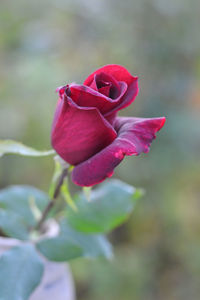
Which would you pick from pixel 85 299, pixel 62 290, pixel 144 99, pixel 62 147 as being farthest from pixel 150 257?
pixel 62 147

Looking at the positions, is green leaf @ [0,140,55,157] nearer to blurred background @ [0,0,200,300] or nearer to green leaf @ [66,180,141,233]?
green leaf @ [66,180,141,233]

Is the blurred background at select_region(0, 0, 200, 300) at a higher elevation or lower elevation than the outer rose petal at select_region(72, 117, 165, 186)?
lower

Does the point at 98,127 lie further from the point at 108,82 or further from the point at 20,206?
the point at 20,206

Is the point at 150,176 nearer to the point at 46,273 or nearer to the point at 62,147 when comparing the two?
the point at 46,273

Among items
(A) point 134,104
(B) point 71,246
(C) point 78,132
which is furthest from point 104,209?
(A) point 134,104

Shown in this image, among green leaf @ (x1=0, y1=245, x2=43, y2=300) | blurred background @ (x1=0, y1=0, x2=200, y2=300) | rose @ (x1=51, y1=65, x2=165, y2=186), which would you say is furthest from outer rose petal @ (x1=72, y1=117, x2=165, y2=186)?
blurred background @ (x1=0, y1=0, x2=200, y2=300)
